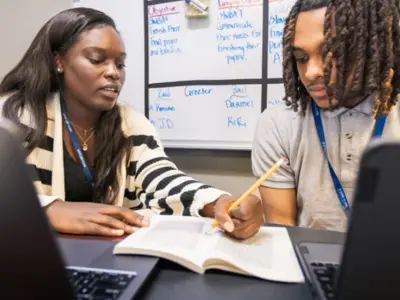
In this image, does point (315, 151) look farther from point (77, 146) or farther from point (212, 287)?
point (77, 146)

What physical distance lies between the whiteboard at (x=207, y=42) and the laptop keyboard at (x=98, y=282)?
3.33 ft

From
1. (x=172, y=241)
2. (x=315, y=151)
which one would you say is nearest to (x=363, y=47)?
(x=315, y=151)

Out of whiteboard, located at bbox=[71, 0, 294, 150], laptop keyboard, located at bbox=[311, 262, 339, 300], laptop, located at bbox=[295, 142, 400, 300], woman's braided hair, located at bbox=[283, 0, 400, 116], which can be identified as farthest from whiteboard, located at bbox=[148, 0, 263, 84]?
laptop, located at bbox=[295, 142, 400, 300]

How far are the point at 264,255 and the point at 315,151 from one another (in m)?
0.45

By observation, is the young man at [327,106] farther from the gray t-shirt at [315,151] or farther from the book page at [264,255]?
the book page at [264,255]

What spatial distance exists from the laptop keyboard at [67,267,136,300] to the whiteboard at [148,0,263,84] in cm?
102

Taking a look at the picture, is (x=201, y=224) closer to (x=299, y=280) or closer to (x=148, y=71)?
(x=299, y=280)

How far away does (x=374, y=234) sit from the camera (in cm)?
20

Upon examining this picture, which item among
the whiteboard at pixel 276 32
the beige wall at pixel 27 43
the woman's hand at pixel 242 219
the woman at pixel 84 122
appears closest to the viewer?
the woman's hand at pixel 242 219

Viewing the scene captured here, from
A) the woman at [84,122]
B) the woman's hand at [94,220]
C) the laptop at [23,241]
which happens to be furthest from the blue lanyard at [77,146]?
the laptop at [23,241]

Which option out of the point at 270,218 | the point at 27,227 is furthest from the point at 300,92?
the point at 27,227

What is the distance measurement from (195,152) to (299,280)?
39.3 inches

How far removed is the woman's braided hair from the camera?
0.74 meters

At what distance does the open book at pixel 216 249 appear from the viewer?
0.44 m
